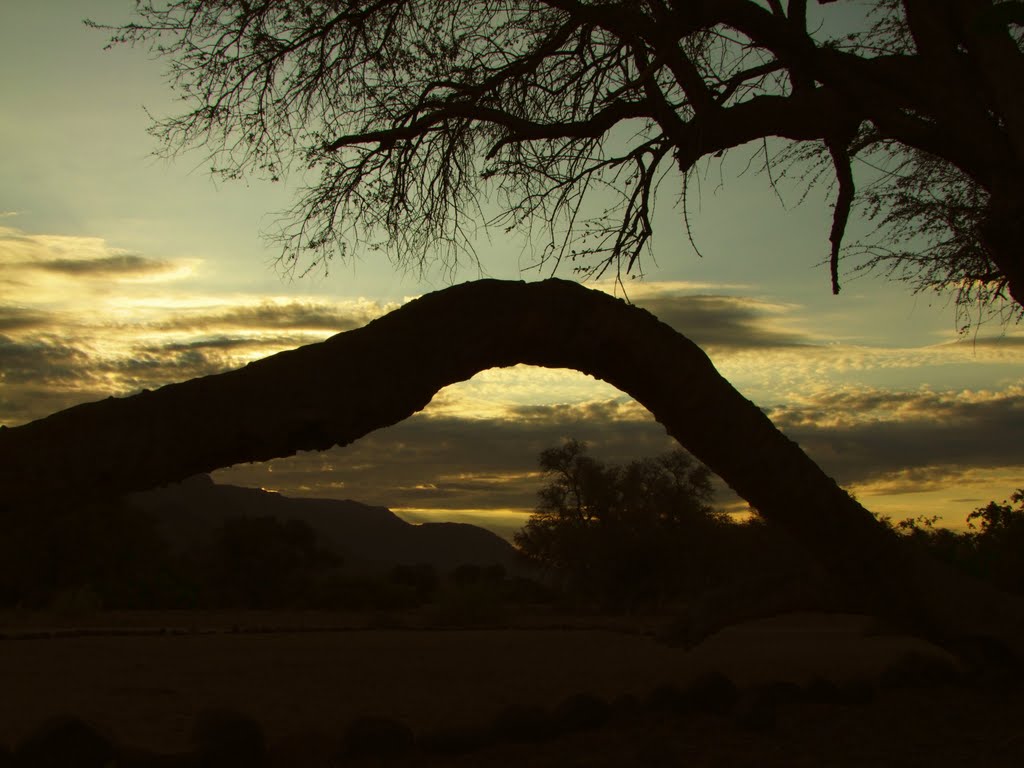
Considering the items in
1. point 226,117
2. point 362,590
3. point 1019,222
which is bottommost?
point 362,590

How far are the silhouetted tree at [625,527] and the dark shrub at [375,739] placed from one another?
17.8m

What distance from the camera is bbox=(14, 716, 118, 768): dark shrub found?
429 centimetres

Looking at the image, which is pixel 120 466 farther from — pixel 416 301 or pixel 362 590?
pixel 362 590

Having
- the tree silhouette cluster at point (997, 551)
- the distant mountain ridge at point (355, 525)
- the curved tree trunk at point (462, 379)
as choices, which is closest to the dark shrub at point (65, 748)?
the curved tree trunk at point (462, 379)

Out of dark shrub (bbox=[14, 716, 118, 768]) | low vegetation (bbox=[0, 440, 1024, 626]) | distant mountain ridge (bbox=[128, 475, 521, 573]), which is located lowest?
distant mountain ridge (bbox=[128, 475, 521, 573])

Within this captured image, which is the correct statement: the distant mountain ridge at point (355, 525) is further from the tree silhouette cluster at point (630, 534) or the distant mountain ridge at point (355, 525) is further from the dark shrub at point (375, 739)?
the dark shrub at point (375, 739)

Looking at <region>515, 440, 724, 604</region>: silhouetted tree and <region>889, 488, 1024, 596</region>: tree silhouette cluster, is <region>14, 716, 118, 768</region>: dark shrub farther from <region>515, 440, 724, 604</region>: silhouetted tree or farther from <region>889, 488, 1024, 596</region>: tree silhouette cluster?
<region>515, 440, 724, 604</region>: silhouetted tree

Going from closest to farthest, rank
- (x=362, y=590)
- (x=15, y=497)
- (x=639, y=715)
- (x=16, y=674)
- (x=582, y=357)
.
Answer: (x=15, y=497) < (x=582, y=357) < (x=639, y=715) < (x=16, y=674) < (x=362, y=590)

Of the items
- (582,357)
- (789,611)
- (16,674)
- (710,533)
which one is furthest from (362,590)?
(582,357)

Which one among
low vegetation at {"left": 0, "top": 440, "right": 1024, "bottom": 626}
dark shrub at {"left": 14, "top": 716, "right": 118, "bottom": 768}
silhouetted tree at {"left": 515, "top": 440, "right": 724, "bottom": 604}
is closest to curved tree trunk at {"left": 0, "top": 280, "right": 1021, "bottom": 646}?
dark shrub at {"left": 14, "top": 716, "right": 118, "bottom": 768}

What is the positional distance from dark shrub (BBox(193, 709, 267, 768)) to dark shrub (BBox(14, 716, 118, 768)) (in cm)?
39

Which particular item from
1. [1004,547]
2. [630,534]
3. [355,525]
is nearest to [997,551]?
[1004,547]

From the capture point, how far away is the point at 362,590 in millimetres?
25375

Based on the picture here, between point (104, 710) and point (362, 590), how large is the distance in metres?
19.4
